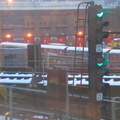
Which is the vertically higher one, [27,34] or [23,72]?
[27,34]

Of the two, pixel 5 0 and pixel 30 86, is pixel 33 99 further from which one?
pixel 5 0

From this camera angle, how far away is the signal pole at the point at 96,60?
3.88 meters

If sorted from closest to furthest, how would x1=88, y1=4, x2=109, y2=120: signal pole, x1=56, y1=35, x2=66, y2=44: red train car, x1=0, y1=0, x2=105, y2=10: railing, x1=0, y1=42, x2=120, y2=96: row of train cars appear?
x1=88, y1=4, x2=109, y2=120: signal pole
x1=0, y1=42, x2=120, y2=96: row of train cars
x1=0, y1=0, x2=105, y2=10: railing
x1=56, y1=35, x2=66, y2=44: red train car

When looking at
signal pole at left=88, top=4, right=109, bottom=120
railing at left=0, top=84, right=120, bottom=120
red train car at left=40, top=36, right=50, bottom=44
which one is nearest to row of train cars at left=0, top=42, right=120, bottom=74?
red train car at left=40, top=36, right=50, bottom=44

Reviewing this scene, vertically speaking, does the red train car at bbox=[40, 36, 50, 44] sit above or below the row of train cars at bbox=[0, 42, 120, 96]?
above

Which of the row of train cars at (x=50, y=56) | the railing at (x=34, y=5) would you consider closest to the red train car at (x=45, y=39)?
the railing at (x=34, y=5)

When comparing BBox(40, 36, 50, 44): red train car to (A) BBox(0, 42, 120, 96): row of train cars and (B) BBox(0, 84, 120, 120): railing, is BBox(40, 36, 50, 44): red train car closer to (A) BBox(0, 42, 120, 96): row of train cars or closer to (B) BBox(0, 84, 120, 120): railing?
(A) BBox(0, 42, 120, 96): row of train cars

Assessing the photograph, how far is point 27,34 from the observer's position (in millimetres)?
10953

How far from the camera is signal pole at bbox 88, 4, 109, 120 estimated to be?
3.88 metres

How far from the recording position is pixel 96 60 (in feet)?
12.8

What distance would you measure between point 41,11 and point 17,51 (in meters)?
2.32

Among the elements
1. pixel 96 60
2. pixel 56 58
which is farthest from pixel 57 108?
pixel 56 58

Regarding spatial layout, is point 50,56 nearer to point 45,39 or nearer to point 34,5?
point 45,39

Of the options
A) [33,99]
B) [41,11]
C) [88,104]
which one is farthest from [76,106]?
[41,11]
